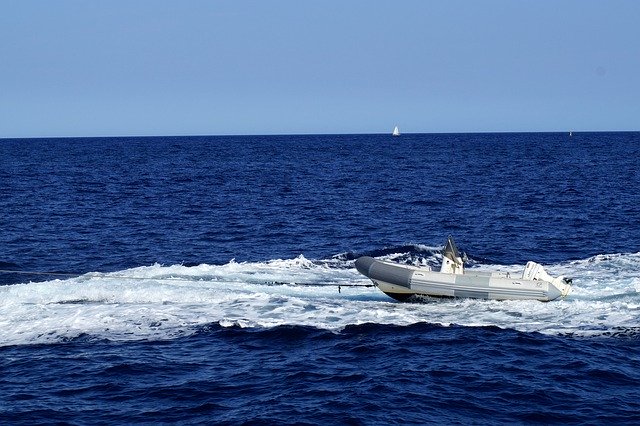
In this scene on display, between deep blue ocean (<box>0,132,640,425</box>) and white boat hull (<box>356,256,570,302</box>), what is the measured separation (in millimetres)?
368

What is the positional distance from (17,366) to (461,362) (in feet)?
35.3

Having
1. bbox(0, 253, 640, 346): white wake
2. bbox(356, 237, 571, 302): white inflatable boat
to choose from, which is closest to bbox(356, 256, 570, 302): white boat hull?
bbox(356, 237, 571, 302): white inflatable boat

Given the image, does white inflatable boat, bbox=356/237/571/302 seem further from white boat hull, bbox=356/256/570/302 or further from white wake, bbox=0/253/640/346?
white wake, bbox=0/253/640/346

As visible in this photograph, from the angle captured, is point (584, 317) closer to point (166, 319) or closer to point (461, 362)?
point (461, 362)

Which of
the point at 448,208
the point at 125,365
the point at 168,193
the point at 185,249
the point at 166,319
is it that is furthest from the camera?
the point at 168,193

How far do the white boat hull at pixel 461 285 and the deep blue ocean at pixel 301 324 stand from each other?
1.21ft

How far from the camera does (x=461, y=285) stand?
2462cm

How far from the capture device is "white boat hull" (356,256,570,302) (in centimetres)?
2438

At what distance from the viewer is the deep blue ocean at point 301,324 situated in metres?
16.7

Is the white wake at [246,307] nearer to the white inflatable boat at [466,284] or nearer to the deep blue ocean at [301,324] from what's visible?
the deep blue ocean at [301,324]

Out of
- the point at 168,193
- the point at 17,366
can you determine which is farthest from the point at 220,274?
the point at 168,193

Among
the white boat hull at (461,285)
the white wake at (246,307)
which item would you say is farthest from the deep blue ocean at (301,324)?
the white boat hull at (461,285)

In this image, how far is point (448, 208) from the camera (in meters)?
51.2

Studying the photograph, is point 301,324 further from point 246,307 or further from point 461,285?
point 461,285
